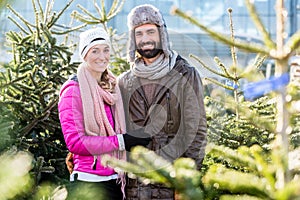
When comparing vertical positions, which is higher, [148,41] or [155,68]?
[148,41]

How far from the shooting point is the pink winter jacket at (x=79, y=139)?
3.21 meters

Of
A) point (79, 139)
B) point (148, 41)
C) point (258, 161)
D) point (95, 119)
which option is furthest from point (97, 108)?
point (258, 161)

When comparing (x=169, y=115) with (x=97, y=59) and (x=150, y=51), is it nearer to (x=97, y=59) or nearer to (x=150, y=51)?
(x=150, y=51)

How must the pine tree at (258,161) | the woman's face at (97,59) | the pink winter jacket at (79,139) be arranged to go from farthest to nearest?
the woman's face at (97,59)
the pink winter jacket at (79,139)
the pine tree at (258,161)

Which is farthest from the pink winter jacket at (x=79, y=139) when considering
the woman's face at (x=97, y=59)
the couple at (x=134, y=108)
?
the woman's face at (x=97, y=59)

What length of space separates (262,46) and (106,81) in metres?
2.09

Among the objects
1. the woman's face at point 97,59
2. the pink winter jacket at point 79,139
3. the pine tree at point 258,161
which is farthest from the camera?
the woman's face at point 97,59

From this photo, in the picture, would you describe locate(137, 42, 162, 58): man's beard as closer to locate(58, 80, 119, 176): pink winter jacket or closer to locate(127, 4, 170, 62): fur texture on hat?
locate(127, 4, 170, 62): fur texture on hat

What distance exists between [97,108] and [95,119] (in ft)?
0.19

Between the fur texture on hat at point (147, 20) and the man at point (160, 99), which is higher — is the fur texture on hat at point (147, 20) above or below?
above

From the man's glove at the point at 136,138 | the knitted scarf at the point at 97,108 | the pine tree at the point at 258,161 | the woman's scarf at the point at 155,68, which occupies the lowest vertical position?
the man's glove at the point at 136,138

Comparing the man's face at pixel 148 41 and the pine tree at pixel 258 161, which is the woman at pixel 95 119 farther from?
the pine tree at pixel 258 161

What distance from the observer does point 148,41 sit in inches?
135

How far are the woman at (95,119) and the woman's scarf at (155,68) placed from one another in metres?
0.15
